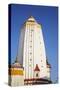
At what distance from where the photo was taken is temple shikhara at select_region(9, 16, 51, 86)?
1734 mm

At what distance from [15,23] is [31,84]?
0.45 m

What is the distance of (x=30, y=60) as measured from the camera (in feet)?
5.81

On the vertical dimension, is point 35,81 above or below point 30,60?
below

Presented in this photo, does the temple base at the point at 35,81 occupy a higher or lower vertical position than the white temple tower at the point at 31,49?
lower

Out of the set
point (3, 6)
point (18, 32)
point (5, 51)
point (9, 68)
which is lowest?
point (9, 68)

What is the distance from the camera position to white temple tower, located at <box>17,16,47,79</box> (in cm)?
175

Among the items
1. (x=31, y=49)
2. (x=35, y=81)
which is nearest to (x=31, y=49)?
(x=31, y=49)

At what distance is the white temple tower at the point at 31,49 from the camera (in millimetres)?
1755

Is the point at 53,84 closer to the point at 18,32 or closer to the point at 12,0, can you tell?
the point at 18,32

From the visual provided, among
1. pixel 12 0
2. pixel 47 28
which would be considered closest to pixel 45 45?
pixel 47 28

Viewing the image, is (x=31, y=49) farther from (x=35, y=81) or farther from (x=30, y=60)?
(x=35, y=81)

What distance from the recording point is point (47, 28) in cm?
183

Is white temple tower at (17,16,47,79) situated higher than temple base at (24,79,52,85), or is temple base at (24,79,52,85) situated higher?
white temple tower at (17,16,47,79)

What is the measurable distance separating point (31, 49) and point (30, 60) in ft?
0.26
